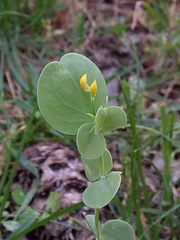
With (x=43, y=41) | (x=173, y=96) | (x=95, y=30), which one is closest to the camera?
(x=173, y=96)

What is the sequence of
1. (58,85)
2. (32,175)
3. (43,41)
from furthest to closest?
(43,41) < (32,175) < (58,85)

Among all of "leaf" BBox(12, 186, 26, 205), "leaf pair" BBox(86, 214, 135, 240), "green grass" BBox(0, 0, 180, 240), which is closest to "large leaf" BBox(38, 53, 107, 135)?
"leaf pair" BBox(86, 214, 135, 240)

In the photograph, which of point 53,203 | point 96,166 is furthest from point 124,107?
point 96,166

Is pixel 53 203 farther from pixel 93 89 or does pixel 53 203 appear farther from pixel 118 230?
pixel 93 89

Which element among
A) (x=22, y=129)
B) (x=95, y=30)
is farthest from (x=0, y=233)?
(x=95, y=30)

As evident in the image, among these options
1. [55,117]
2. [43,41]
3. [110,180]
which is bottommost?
[43,41]

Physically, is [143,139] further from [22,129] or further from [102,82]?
[102,82]

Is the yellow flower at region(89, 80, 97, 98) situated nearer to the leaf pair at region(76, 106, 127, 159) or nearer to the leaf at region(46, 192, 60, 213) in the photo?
the leaf pair at region(76, 106, 127, 159)

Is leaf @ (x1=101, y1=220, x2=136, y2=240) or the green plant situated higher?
the green plant
